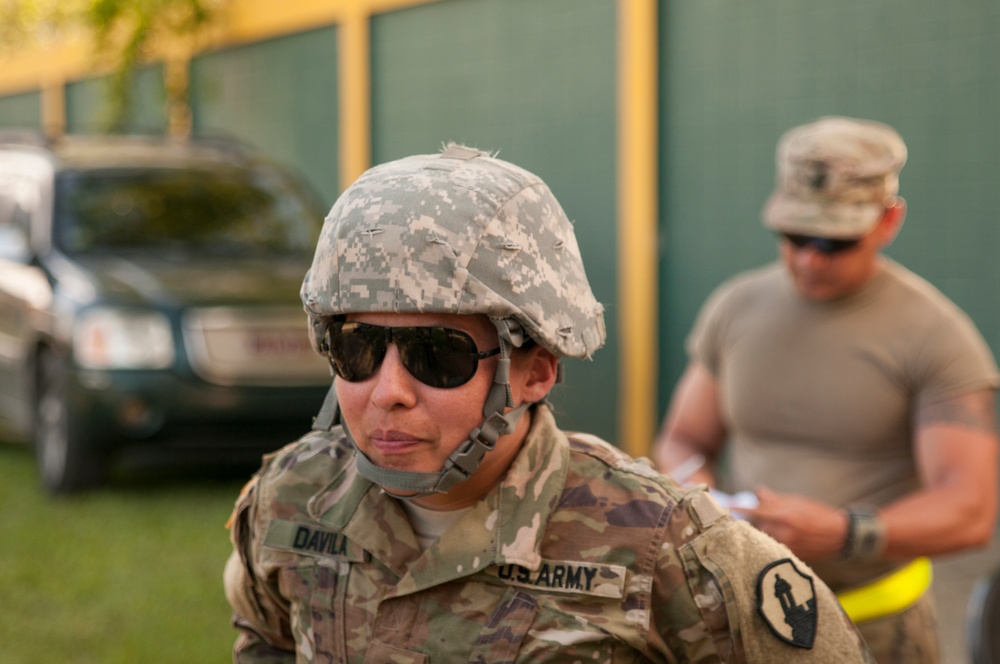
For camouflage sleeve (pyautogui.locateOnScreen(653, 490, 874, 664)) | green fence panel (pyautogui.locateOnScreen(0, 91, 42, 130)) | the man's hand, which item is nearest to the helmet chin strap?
camouflage sleeve (pyautogui.locateOnScreen(653, 490, 874, 664))

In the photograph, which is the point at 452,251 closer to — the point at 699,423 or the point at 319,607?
the point at 319,607

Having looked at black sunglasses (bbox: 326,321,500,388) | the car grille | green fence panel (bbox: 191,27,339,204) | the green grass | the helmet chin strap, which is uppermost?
green fence panel (bbox: 191,27,339,204)

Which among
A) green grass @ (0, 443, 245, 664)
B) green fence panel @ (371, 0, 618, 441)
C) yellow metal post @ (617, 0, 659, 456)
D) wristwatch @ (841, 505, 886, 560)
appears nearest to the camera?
wristwatch @ (841, 505, 886, 560)

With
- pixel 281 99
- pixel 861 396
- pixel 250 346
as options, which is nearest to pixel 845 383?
pixel 861 396

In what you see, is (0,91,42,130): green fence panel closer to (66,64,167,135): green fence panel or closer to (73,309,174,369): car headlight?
(66,64,167,135): green fence panel

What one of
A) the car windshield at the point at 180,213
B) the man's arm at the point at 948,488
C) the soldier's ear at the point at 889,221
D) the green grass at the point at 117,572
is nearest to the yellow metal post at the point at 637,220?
the car windshield at the point at 180,213

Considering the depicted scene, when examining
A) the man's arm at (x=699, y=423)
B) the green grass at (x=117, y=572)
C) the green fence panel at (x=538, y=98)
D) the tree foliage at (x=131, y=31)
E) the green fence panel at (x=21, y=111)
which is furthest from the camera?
the green fence panel at (x=21, y=111)

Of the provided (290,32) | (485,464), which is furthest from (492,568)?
(290,32)

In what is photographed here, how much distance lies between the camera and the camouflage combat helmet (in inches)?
77.9

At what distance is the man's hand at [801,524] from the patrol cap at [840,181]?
0.71 m

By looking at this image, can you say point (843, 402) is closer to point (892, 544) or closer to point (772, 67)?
point (892, 544)

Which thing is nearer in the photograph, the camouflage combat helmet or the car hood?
the camouflage combat helmet

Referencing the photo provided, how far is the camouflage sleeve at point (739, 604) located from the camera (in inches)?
77.5

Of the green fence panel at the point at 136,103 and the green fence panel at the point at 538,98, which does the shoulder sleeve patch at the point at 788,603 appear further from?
the green fence panel at the point at 136,103
